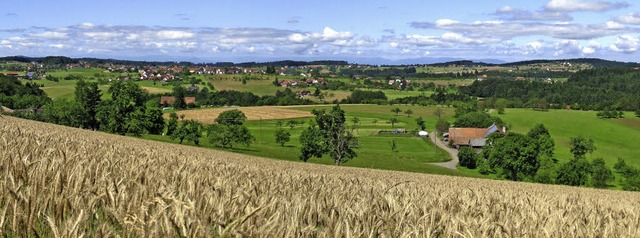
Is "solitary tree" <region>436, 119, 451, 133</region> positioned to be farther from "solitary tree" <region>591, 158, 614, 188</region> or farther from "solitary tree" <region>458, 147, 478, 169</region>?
"solitary tree" <region>591, 158, 614, 188</region>

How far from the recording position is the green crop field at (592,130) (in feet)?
392

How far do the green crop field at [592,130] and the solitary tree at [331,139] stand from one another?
56521 millimetres

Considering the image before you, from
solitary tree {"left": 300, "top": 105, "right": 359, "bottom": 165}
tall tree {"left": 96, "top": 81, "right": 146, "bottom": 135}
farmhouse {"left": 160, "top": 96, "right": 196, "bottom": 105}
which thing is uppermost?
tall tree {"left": 96, "top": 81, "right": 146, "bottom": 135}

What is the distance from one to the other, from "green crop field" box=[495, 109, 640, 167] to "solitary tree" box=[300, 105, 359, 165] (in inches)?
2225

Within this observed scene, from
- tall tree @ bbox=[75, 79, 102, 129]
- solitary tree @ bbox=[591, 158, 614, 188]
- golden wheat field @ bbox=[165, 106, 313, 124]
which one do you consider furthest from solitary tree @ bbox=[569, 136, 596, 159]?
tall tree @ bbox=[75, 79, 102, 129]

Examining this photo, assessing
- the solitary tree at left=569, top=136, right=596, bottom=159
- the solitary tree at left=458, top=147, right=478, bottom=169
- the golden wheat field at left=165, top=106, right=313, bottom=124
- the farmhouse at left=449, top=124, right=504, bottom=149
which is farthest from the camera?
the golden wheat field at left=165, top=106, right=313, bottom=124

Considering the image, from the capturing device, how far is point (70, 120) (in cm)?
9475

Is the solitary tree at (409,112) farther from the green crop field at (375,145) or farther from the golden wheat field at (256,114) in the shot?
the golden wheat field at (256,114)

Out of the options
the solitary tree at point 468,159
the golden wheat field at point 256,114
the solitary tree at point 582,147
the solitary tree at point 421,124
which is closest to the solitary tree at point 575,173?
the solitary tree at point 468,159

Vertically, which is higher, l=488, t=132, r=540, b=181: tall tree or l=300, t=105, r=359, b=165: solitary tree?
l=300, t=105, r=359, b=165: solitary tree

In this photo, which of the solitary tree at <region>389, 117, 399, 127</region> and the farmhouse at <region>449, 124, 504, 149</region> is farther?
the solitary tree at <region>389, 117, 399, 127</region>

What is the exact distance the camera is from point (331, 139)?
257ft

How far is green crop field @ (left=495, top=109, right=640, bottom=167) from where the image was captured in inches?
4710

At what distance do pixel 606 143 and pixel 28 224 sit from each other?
14657 cm
